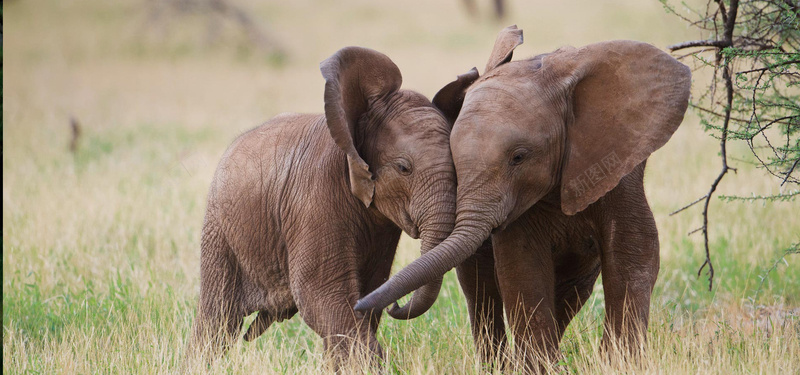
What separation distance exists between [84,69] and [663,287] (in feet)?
71.9

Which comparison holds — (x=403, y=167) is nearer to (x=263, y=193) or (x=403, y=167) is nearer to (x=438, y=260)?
(x=438, y=260)

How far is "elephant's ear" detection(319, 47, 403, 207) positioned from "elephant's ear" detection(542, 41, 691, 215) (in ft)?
2.91

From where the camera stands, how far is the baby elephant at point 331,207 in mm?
4707

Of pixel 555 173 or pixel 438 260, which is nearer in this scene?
pixel 438 260

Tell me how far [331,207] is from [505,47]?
51.4 inches

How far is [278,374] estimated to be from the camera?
5219 millimetres

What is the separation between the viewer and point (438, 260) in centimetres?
429

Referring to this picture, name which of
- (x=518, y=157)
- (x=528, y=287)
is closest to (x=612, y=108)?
(x=518, y=157)

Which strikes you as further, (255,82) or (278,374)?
(255,82)

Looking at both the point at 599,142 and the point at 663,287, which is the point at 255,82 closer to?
the point at 663,287

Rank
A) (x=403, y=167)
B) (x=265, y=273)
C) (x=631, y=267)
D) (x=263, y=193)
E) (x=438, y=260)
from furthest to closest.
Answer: (x=265, y=273) → (x=263, y=193) → (x=631, y=267) → (x=403, y=167) → (x=438, y=260)

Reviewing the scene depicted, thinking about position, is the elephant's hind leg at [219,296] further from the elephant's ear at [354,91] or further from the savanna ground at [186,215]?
the elephant's ear at [354,91]

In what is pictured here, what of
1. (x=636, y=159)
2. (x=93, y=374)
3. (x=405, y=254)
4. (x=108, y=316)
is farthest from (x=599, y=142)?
(x=405, y=254)

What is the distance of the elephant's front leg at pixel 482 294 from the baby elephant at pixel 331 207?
1.81ft
